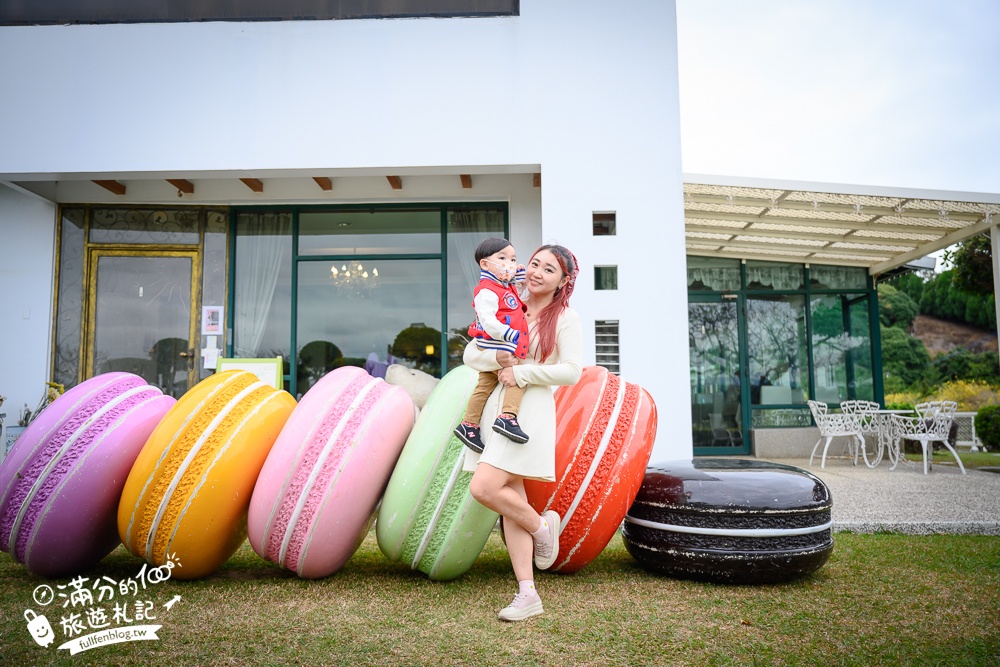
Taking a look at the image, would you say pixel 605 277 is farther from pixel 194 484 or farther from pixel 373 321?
pixel 194 484

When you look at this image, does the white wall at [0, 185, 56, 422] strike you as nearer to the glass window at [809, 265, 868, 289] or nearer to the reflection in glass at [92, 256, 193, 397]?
the reflection in glass at [92, 256, 193, 397]

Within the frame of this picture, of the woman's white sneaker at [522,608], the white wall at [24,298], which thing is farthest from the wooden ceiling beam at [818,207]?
the white wall at [24,298]

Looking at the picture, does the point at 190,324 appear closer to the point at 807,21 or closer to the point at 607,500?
the point at 607,500

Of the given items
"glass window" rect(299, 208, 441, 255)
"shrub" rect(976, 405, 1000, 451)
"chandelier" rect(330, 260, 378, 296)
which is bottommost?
"shrub" rect(976, 405, 1000, 451)

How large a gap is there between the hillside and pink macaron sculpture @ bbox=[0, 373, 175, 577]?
41.2 meters

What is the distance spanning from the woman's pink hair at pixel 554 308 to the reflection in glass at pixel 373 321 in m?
5.42

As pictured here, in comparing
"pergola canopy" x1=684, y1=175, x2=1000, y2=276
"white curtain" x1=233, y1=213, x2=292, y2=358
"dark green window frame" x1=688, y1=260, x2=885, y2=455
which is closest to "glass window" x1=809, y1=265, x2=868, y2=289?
"dark green window frame" x1=688, y1=260, x2=885, y2=455

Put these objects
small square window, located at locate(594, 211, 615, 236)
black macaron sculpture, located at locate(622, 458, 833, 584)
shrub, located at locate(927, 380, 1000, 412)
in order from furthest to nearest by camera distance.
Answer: shrub, located at locate(927, 380, 1000, 412), small square window, located at locate(594, 211, 615, 236), black macaron sculpture, located at locate(622, 458, 833, 584)

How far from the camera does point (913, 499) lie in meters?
6.51

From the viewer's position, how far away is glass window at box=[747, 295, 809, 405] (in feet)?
39.1

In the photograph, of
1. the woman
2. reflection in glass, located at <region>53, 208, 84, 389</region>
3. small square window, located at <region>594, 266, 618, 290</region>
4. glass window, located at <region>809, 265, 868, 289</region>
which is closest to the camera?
the woman

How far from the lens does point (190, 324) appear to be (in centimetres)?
877

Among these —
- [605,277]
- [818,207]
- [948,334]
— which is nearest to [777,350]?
[818,207]

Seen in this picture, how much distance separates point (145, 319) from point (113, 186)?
175 cm
